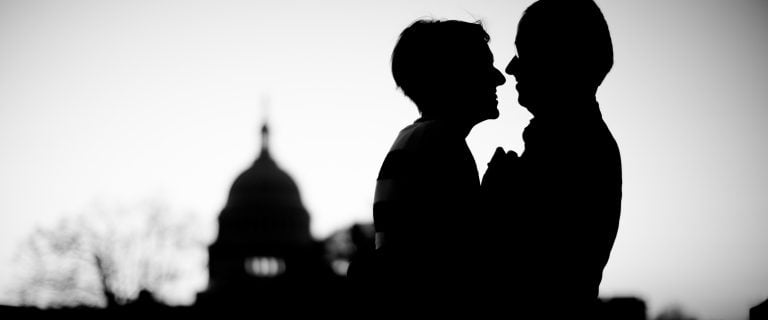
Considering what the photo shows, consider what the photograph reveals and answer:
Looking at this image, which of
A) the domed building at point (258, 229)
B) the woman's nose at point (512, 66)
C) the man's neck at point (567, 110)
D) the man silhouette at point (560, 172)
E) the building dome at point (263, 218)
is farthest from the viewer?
A: the building dome at point (263, 218)

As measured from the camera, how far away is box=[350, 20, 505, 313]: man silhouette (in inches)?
140

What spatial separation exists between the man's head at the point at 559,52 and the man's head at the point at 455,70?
0.17 meters

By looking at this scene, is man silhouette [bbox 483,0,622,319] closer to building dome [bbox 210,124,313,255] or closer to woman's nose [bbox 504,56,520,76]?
woman's nose [bbox 504,56,520,76]

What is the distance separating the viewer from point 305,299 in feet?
67.3

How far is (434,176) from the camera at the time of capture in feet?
12.1

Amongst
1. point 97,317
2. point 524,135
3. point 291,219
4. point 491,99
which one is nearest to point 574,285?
point 524,135

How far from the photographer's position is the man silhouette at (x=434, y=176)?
3557 millimetres

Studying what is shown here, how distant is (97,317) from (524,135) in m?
13.3

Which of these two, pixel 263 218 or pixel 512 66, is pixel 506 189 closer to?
pixel 512 66

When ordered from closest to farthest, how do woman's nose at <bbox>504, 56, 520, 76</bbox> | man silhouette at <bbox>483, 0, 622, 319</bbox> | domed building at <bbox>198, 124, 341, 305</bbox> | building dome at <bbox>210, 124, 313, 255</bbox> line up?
man silhouette at <bbox>483, 0, 622, 319</bbox> < woman's nose at <bbox>504, 56, 520, 76</bbox> < domed building at <bbox>198, 124, 341, 305</bbox> < building dome at <bbox>210, 124, 313, 255</bbox>

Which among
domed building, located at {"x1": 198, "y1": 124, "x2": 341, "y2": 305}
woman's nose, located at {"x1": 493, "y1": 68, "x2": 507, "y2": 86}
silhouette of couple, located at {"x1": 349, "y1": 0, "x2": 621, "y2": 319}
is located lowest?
silhouette of couple, located at {"x1": 349, "y1": 0, "x2": 621, "y2": 319}

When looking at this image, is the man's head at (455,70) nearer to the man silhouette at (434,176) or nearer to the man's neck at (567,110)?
the man silhouette at (434,176)

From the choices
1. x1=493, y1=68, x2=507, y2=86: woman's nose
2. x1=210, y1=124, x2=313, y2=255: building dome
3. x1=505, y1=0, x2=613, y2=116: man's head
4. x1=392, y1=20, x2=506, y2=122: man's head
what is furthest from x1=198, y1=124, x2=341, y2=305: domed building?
x1=505, y1=0, x2=613, y2=116: man's head

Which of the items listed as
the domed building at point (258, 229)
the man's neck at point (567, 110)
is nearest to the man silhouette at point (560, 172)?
the man's neck at point (567, 110)
